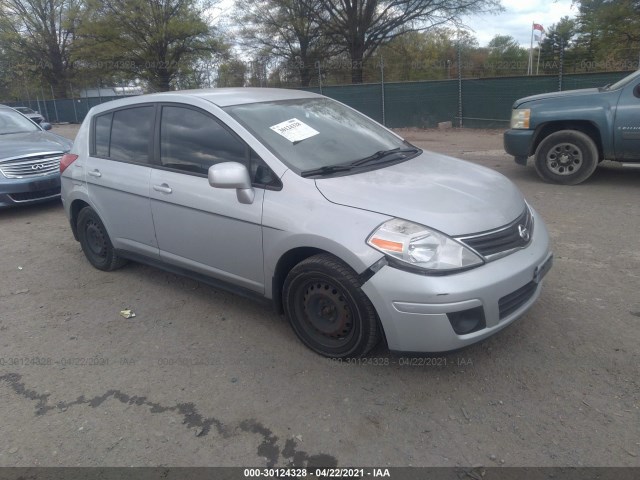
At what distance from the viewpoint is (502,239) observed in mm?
2895

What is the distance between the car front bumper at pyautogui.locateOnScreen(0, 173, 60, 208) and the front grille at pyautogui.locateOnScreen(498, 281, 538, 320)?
22.2 ft

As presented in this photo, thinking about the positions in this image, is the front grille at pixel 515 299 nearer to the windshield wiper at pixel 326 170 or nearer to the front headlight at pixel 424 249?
the front headlight at pixel 424 249

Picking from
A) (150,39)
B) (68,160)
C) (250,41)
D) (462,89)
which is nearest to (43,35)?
(150,39)

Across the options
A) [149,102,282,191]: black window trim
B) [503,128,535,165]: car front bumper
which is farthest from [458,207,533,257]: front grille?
[503,128,535,165]: car front bumper

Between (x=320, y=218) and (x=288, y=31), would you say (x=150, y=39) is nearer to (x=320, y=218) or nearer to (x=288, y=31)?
(x=288, y=31)

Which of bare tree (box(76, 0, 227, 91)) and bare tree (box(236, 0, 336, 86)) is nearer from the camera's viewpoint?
bare tree (box(236, 0, 336, 86))

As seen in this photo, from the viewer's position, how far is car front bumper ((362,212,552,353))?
262 centimetres

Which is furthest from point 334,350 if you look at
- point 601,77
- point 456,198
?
point 601,77

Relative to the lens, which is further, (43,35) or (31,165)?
Answer: (43,35)

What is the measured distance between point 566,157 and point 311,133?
5.15 metres

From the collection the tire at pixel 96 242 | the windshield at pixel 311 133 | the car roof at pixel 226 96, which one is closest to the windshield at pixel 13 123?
the tire at pixel 96 242

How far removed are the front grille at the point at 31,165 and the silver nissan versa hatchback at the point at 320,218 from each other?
3263 millimetres

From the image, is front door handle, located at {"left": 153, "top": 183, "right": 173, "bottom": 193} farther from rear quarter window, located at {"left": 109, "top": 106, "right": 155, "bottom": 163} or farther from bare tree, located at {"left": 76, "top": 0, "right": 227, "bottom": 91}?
bare tree, located at {"left": 76, "top": 0, "right": 227, "bottom": 91}

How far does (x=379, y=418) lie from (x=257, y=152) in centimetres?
182
